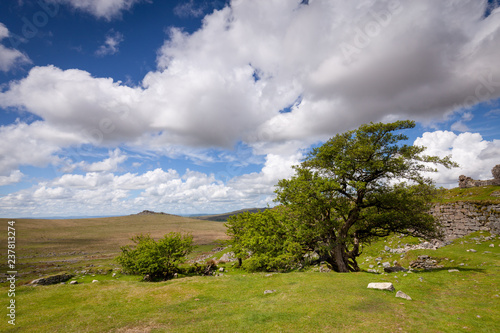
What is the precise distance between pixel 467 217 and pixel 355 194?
2351 centimetres

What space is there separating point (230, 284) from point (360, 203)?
14.1 meters

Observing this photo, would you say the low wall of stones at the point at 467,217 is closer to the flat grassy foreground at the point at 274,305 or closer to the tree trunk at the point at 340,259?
the flat grassy foreground at the point at 274,305

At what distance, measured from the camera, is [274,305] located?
1345cm

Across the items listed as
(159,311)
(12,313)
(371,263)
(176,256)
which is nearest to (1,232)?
(176,256)

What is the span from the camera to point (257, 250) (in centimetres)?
2692

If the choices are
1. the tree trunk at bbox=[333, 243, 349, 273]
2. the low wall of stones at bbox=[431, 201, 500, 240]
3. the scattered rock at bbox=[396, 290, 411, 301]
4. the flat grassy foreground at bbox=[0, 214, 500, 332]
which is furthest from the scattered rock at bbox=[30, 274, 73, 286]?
the low wall of stones at bbox=[431, 201, 500, 240]

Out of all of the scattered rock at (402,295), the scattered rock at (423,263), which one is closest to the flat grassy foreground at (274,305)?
the scattered rock at (402,295)

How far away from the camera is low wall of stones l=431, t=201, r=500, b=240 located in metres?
29.2

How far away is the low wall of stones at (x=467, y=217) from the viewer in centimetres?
2922

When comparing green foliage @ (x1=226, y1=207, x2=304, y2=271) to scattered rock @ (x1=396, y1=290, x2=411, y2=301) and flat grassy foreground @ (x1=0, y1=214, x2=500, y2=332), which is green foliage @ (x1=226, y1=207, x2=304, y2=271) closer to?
flat grassy foreground @ (x1=0, y1=214, x2=500, y2=332)

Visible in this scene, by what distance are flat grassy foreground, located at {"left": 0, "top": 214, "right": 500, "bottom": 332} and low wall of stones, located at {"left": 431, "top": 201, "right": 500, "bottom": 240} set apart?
12.1m

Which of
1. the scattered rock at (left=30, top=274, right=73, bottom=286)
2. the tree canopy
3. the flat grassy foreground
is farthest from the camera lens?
the scattered rock at (left=30, top=274, right=73, bottom=286)

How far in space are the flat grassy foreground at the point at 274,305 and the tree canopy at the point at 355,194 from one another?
4320 mm

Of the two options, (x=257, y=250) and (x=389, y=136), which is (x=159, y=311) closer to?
(x=257, y=250)
